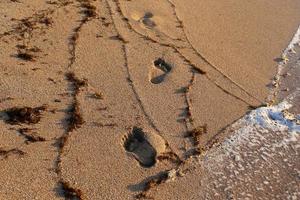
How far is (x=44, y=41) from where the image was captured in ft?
17.8

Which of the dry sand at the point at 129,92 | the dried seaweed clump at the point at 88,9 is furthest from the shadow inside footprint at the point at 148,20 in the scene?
the dried seaweed clump at the point at 88,9

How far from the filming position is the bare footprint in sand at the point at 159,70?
5.29 m

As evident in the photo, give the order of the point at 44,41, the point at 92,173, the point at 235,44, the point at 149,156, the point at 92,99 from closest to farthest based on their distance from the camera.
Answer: the point at 92,173
the point at 149,156
the point at 92,99
the point at 44,41
the point at 235,44

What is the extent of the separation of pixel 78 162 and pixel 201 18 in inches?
114

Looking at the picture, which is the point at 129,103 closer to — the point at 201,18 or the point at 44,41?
the point at 44,41

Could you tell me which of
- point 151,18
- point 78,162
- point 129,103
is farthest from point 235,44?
Result: point 78,162

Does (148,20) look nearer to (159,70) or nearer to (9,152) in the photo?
(159,70)

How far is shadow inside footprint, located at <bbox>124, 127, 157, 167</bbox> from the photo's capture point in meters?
4.42

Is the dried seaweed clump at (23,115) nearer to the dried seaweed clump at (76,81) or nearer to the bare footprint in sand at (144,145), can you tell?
the dried seaweed clump at (76,81)

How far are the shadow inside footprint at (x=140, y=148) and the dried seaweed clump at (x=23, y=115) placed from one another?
0.86 m

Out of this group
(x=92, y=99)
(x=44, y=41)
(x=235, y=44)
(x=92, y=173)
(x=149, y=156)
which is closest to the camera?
(x=92, y=173)

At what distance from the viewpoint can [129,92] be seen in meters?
5.03

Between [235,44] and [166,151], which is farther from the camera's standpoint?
[235,44]

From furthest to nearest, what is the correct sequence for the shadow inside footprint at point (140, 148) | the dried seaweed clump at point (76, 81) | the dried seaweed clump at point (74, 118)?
the dried seaweed clump at point (76, 81), the dried seaweed clump at point (74, 118), the shadow inside footprint at point (140, 148)
